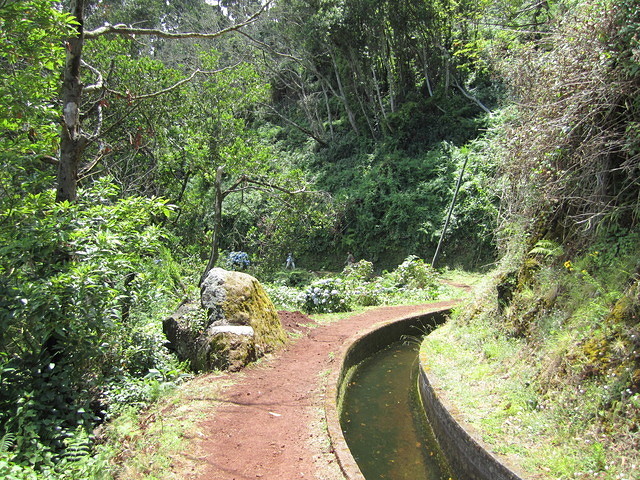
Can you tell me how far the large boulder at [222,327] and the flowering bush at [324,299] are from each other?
4176 millimetres

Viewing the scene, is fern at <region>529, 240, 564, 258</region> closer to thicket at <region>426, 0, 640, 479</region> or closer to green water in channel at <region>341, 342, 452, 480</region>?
thicket at <region>426, 0, 640, 479</region>

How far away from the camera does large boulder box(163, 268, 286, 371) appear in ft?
23.0

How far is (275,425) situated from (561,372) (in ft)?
11.2

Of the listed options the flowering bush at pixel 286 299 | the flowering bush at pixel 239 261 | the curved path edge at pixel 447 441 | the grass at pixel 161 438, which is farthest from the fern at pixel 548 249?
the flowering bush at pixel 239 261

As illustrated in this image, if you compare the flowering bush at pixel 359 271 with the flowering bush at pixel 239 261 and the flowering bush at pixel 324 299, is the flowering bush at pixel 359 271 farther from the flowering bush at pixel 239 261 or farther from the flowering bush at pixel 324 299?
the flowering bush at pixel 239 261

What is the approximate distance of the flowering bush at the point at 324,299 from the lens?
12.5 meters

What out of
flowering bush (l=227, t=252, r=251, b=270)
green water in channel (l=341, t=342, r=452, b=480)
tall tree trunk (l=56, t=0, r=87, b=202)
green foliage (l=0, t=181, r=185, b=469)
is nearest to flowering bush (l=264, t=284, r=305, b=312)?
green water in channel (l=341, t=342, r=452, b=480)

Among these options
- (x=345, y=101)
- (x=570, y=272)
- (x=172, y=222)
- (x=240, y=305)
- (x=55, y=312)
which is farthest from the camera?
(x=345, y=101)

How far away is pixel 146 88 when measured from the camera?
37.7 feet

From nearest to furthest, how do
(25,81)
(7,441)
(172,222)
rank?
(7,441)
(25,81)
(172,222)

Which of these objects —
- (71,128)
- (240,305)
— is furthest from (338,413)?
(71,128)

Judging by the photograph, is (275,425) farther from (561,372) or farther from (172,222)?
(172,222)

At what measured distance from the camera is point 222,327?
7230 millimetres

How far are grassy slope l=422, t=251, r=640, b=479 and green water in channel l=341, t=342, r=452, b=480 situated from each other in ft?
2.56
